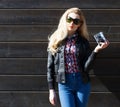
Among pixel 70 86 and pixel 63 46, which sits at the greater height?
pixel 63 46

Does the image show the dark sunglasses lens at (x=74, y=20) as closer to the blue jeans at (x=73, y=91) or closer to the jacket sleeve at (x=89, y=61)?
the jacket sleeve at (x=89, y=61)

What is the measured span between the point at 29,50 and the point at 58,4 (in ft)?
2.08

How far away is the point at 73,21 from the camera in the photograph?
3.80m

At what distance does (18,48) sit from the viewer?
466cm

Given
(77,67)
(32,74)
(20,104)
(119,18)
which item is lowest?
(20,104)

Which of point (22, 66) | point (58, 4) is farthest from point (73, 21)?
point (22, 66)

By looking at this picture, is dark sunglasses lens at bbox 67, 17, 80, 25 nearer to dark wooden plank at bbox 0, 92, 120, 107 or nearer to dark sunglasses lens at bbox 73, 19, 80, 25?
dark sunglasses lens at bbox 73, 19, 80, 25

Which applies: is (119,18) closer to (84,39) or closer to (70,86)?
(84,39)

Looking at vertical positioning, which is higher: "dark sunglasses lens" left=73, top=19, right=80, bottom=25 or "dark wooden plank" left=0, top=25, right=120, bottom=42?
"dark sunglasses lens" left=73, top=19, right=80, bottom=25

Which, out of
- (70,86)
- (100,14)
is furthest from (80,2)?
(70,86)

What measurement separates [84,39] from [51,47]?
34 centimetres

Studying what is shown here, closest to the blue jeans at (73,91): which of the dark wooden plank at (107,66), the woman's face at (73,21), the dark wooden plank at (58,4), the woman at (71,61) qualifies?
the woman at (71,61)

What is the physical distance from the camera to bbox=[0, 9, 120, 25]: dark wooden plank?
4.61 metres

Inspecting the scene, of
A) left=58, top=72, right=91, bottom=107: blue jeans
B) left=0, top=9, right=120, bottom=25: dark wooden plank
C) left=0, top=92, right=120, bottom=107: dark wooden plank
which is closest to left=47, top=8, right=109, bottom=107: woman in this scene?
left=58, top=72, right=91, bottom=107: blue jeans
